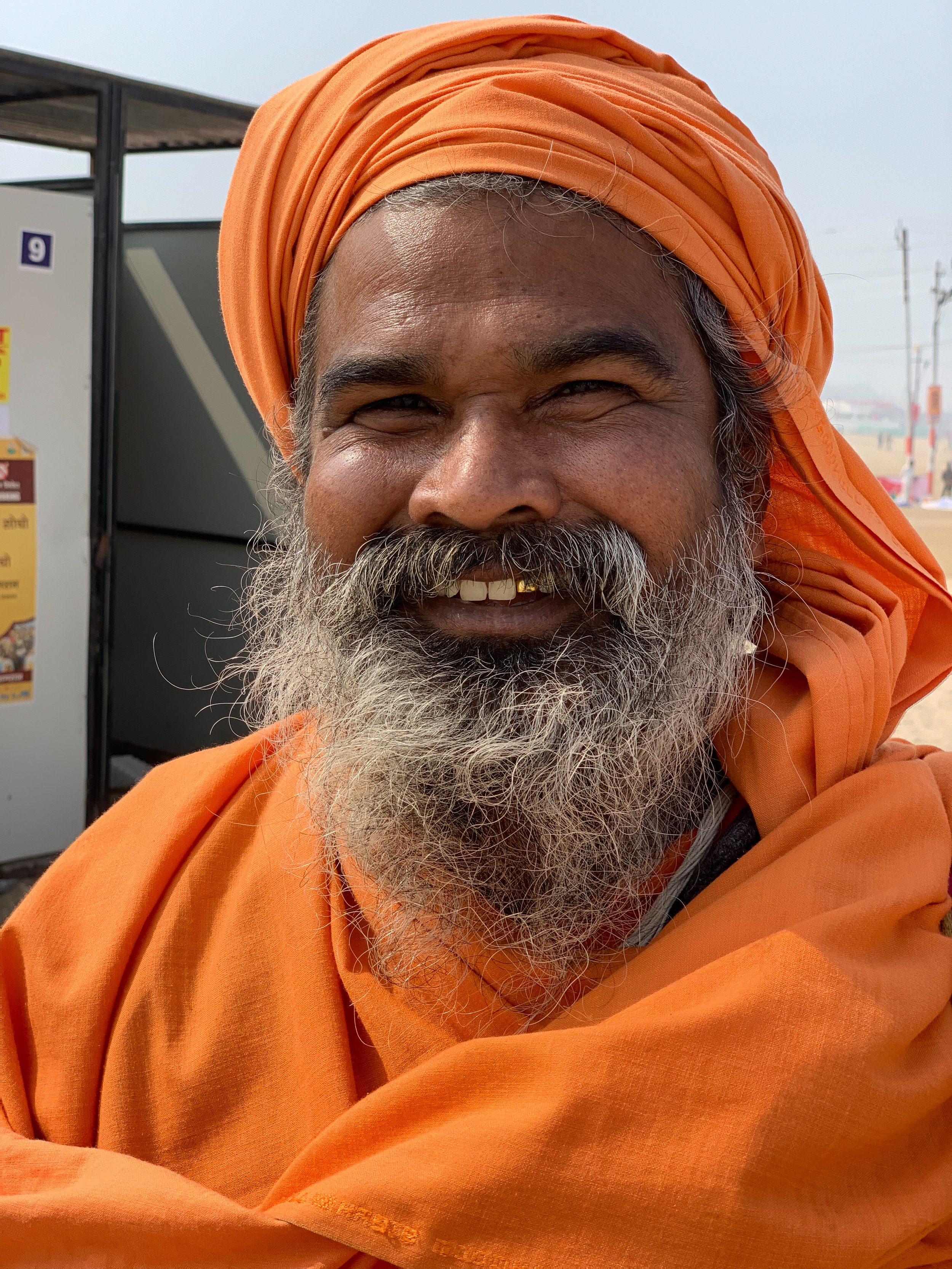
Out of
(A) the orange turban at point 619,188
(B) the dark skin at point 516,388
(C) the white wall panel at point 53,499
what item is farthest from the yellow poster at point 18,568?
(B) the dark skin at point 516,388

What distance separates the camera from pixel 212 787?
6.39 feet

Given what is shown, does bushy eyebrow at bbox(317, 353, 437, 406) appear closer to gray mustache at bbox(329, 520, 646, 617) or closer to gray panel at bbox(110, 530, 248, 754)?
gray mustache at bbox(329, 520, 646, 617)

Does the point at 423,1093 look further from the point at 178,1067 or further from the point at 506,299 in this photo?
the point at 506,299

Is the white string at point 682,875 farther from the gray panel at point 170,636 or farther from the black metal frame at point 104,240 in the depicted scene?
the gray panel at point 170,636

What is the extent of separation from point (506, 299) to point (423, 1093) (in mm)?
1019

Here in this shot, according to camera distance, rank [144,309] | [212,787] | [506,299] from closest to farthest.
→ [506,299]
[212,787]
[144,309]

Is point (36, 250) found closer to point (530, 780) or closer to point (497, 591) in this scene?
point (497, 591)

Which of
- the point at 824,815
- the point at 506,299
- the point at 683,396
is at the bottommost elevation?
the point at 824,815

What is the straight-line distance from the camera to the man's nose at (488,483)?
1.51m

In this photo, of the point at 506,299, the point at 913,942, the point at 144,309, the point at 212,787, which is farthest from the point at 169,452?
the point at 913,942

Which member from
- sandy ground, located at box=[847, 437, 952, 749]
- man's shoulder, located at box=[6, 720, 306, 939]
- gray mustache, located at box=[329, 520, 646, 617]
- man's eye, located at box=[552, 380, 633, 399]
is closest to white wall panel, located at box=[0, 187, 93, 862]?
man's shoulder, located at box=[6, 720, 306, 939]

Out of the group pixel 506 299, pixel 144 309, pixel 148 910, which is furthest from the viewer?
pixel 144 309

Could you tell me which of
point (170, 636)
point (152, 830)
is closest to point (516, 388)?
point (152, 830)

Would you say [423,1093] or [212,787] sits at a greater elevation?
[212,787]
